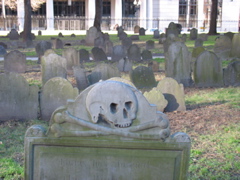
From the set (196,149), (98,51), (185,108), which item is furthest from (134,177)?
(98,51)

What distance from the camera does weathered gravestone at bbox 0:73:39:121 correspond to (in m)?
7.14

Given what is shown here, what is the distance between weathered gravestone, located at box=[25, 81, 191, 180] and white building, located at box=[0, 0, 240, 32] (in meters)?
44.0

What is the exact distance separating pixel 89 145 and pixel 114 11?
48594mm

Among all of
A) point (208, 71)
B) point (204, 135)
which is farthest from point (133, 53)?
point (204, 135)

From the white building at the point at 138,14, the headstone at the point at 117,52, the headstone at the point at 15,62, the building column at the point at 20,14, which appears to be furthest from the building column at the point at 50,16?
the headstone at the point at 15,62

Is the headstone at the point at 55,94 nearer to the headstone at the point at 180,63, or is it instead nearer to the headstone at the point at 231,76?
the headstone at the point at 180,63

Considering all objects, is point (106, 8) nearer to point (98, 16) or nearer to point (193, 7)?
point (193, 7)

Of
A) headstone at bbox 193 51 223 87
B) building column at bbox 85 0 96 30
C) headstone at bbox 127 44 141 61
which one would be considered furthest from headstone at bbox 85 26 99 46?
building column at bbox 85 0 96 30

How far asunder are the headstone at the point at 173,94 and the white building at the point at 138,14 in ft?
132

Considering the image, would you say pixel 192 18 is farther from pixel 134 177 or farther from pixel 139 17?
pixel 134 177

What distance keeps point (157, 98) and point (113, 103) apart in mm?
4173

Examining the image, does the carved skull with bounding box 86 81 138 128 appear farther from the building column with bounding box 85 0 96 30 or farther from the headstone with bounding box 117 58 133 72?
the building column with bounding box 85 0 96 30

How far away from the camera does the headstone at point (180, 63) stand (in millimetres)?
10414

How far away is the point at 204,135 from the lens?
20.6 feet
